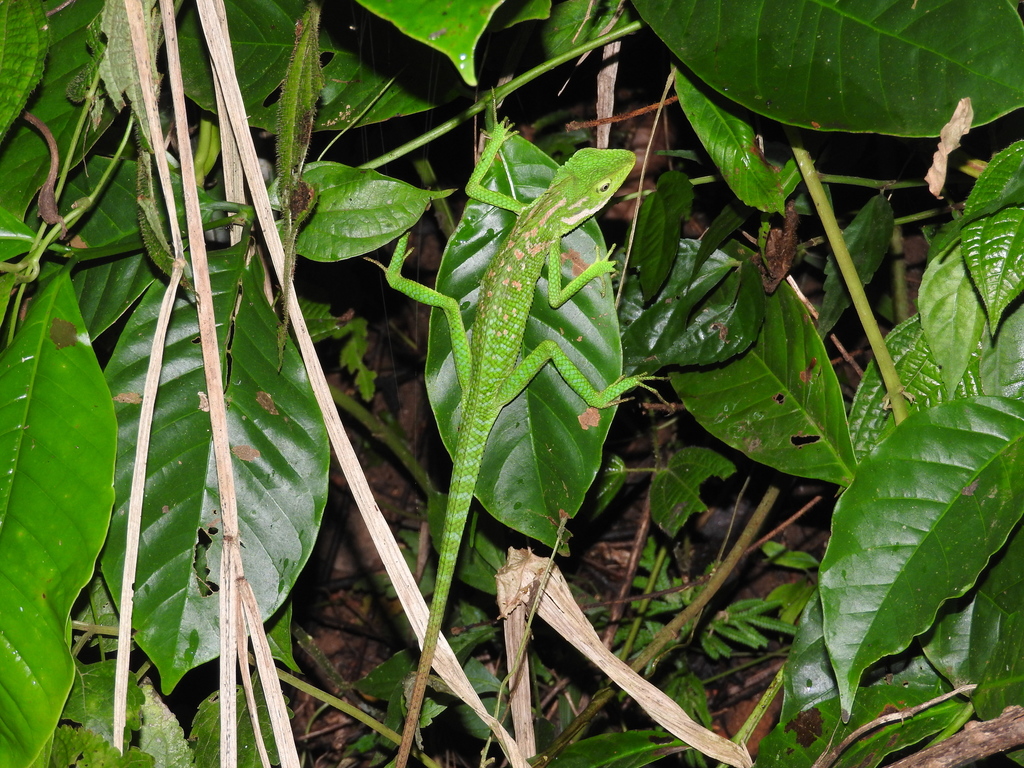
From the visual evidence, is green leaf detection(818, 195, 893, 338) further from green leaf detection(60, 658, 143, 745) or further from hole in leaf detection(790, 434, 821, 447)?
green leaf detection(60, 658, 143, 745)

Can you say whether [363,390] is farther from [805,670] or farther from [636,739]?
[805,670]

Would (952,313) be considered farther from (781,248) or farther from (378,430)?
(378,430)

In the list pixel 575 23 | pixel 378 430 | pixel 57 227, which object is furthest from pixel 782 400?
pixel 57 227

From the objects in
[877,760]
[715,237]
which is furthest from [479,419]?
[877,760]

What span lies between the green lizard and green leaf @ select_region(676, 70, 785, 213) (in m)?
0.45

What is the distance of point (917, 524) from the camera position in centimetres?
203

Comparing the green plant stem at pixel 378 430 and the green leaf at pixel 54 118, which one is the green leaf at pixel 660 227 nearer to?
A: the green plant stem at pixel 378 430

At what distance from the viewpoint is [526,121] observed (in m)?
3.92

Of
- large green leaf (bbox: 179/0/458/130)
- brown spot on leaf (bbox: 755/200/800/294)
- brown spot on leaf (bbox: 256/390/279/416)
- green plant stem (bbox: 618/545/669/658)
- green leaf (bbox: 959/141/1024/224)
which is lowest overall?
green plant stem (bbox: 618/545/669/658)

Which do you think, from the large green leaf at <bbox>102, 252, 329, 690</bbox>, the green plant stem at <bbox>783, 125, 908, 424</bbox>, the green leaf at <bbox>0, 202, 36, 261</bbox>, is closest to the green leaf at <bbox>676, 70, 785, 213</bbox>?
the green plant stem at <bbox>783, 125, 908, 424</bbox>

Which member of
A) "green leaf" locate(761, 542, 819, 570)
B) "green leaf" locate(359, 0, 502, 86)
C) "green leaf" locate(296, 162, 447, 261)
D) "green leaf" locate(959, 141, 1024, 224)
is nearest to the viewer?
"green leaf" locate(359, 0, 502, 86)

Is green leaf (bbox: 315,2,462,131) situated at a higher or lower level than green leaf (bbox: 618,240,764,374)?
higher

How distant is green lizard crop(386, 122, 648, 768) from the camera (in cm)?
245

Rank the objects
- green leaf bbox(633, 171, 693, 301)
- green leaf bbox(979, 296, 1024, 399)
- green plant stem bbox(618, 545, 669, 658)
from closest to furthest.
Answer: green leaf bbox(979, 296, 1024, 399) → green leaf bbox(633, 171, 693, 301) → green plant stem bbox(618, 545, 669, 658)
